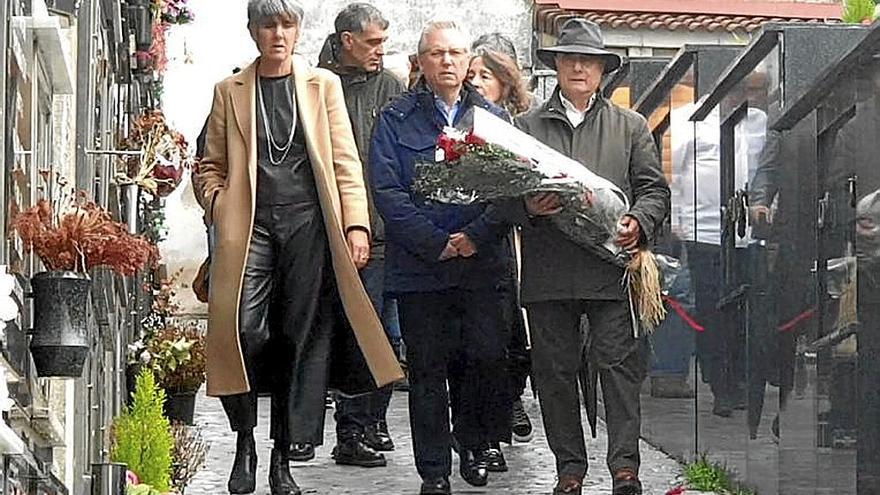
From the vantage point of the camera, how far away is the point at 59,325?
5.85 meters

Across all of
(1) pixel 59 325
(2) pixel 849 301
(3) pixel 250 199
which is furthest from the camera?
(3) pixel 250 199

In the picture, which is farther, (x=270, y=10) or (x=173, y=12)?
(x=173, y=12)

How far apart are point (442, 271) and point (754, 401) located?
1530 millimetres

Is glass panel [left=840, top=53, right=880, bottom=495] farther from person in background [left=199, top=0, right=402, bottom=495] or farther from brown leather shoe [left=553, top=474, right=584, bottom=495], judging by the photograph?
person in background [left=199, top=0, right=402, bottom=495]

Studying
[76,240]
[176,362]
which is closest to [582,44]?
[76,240]

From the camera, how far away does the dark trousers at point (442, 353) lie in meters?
9.18

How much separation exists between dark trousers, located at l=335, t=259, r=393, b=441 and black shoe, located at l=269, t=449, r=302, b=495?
1.01 metres

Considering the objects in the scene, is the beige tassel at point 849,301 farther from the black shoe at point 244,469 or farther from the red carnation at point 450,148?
the black shoe at point 244,469

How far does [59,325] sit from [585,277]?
3.40 m

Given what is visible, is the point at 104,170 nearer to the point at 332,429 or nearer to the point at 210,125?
the point at 210,125

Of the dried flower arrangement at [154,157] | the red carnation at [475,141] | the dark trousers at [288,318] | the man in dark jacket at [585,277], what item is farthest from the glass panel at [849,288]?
the dried flower arrangement at [154,157]

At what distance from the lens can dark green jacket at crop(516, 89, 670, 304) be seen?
8820 millimetres

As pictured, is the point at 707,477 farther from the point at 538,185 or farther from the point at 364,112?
the point at 364,112

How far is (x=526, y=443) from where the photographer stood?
11.4 m
